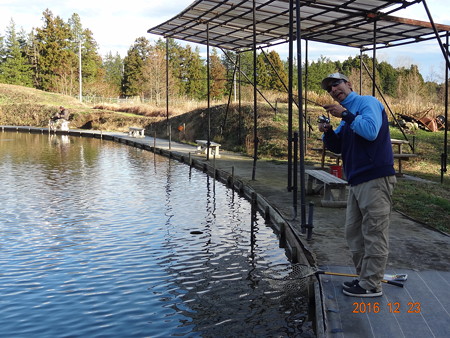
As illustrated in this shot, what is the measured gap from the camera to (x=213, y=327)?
5.98 meters

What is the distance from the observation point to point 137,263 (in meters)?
8.45

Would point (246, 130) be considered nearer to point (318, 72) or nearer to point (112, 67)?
point (318, 72)

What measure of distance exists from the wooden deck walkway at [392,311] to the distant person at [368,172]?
219mm

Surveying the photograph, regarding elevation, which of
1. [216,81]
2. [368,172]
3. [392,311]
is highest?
[216,81]

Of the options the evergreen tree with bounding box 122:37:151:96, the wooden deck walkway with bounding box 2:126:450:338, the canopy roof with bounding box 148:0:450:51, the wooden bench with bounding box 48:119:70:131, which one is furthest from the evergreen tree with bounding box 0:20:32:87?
the wooden deck walkway with bounding box 2:126:450:338

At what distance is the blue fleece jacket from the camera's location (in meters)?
5.05

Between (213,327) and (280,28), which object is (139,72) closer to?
(280,28)

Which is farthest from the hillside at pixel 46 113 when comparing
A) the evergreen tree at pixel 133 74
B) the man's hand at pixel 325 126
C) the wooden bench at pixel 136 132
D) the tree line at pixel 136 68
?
the man's hand at pixel 325 126

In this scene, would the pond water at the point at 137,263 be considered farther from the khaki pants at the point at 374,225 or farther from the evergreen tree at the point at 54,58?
the evergreen tree at the point at 54,58

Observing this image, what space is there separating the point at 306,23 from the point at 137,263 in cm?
1073

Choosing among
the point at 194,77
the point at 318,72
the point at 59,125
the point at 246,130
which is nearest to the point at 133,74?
the point at 194,77

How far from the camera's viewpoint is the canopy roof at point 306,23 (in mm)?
13188
